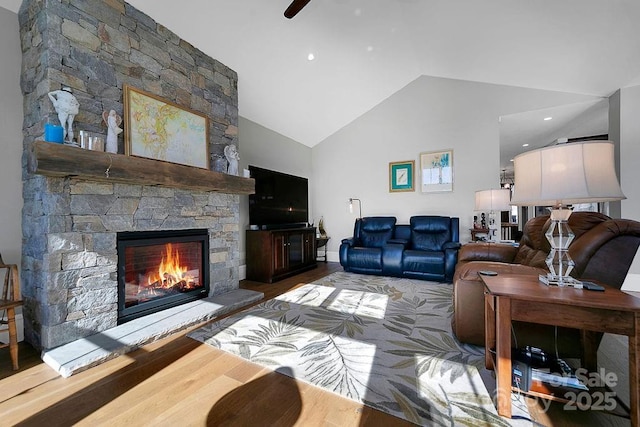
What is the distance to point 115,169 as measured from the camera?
79.7 inches

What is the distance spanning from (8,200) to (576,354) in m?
4.24

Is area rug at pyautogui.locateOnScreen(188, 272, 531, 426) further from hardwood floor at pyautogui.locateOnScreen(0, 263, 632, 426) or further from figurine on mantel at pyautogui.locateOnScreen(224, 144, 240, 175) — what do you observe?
figurine on mantel at pyautogui.locateOnScreen(224, 144, 240, 175)

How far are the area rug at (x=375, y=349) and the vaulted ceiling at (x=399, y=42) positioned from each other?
9.99ft

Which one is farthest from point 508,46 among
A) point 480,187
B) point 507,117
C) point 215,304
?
point 215,304

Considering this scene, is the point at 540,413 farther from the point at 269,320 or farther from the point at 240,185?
the point at 240,185

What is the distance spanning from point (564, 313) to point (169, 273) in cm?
310

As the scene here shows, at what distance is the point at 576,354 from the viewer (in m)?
1.64

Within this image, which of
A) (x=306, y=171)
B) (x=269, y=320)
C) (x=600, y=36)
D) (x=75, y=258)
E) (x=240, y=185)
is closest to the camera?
(x=75, y=258)

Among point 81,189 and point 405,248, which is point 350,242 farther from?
point 81,189

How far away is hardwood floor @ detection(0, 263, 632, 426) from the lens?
4.20 feet

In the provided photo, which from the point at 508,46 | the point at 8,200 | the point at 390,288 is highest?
the point at 508,46

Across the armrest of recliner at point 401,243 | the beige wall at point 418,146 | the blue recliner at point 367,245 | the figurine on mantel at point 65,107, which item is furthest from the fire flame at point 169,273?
the beige wall at point 418,146

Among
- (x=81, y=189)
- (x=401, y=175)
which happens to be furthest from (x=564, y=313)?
(x=401, y=175)

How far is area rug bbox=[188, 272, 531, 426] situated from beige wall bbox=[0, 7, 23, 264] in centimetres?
162
